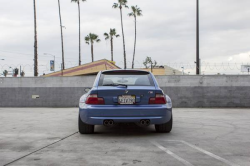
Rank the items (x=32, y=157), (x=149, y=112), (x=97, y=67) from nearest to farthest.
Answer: (x=32, y=157) → (x=149, y=112) → (x=97, y=67)

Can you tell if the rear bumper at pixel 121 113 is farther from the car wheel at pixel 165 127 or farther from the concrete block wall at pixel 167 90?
the concrete block wall at pixel 167 90

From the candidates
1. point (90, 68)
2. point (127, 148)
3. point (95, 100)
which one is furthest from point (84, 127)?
point (90, 68)

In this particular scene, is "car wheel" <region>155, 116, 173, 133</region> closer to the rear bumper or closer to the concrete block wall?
the rear bumper

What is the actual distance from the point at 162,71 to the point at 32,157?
44.2 metres

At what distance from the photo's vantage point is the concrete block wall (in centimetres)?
1498

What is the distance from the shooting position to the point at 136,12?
154 ft

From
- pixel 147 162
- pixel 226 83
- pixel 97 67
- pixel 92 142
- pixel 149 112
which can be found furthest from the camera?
pixel 97 67

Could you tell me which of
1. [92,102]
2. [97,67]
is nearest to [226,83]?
[92,102]

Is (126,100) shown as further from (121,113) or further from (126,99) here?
(121,113)

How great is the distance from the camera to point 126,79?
6223 mm

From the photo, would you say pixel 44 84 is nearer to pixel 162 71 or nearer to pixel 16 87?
pixel 16 87

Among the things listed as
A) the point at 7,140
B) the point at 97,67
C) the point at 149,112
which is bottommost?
the point at 7,140

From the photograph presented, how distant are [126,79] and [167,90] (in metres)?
9.41

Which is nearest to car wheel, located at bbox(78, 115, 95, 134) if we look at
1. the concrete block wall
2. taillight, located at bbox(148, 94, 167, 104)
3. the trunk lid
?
→ the trunk lid
